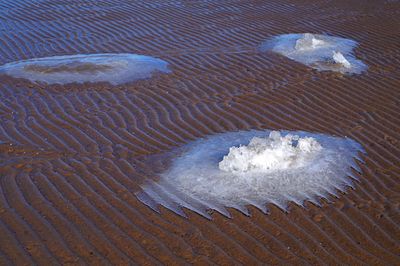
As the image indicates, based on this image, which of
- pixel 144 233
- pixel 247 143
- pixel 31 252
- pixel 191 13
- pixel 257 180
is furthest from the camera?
pixel 191 13

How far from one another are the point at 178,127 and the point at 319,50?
403cm

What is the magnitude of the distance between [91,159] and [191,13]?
7.02m

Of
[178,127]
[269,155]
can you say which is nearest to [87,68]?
[178,127]

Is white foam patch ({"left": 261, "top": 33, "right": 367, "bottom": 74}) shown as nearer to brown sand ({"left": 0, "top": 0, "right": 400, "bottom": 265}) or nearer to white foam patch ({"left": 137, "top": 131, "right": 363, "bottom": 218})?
brown sand ({"left": 0, "top": 0, "right": 400, "bottom": 265})

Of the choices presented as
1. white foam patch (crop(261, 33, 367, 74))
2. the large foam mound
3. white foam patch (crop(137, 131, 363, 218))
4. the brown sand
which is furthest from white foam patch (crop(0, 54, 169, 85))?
the large foam mound

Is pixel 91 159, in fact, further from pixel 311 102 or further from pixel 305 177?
pixel 311 102

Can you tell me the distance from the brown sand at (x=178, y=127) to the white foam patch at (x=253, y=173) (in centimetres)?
16

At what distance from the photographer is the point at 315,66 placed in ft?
27.2

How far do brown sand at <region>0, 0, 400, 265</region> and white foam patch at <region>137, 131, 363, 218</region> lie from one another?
164mm

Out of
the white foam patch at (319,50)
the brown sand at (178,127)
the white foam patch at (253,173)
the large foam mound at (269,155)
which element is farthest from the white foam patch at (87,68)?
the large foam mound at (269,155)

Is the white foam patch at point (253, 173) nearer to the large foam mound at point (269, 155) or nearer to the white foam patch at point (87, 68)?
the large foam mound at point (269, 155)

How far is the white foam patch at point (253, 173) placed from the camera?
458 cm

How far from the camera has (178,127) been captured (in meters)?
6.05

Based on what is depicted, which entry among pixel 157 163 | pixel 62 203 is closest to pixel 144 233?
pixel 62 203
